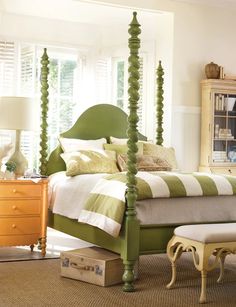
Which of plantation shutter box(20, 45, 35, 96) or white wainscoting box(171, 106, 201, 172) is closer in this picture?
plantation shutter box(20, 45, 35, 96)

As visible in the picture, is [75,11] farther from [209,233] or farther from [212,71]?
[209,233]

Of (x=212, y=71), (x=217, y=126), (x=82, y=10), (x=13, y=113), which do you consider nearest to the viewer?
(x=13, y=113)

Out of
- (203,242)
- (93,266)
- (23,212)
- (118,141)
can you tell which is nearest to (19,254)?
(23,212)

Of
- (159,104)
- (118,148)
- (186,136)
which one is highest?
(159,104)

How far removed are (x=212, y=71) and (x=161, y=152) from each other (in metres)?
1.30

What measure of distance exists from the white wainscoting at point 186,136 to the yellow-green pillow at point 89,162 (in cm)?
136

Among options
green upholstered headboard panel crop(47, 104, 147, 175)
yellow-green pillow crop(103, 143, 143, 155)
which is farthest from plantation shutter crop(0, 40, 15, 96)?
yellow-green pillow crop(103, 143, 143, 155)

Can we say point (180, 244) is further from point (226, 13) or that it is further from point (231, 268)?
point (226, 13)

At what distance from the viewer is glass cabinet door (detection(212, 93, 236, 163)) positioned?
288 inches

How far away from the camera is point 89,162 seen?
588 centimetres

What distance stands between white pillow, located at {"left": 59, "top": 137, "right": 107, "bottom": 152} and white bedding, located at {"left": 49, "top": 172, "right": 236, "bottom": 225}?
80 centimetres

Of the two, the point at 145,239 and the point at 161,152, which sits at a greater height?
the point at 161,152

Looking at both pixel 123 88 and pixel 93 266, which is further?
pixel 123 88

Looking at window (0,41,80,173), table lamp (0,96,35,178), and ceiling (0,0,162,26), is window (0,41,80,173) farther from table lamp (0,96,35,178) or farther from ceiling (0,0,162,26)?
table lamp (0,96,35,178)
